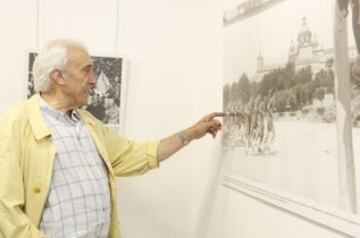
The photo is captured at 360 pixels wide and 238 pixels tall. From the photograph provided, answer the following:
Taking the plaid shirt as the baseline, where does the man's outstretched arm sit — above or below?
above

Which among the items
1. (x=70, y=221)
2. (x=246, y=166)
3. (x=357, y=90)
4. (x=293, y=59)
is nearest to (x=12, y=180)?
(x=70, y=221)

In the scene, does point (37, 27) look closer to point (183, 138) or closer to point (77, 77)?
point (77, 77)

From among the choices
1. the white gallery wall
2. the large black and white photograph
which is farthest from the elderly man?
the white gallery wall

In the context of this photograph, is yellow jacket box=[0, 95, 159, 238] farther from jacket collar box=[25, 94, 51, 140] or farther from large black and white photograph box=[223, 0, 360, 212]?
large black and white photograph box=[223, 0, 360, 212]

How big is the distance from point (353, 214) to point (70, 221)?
91 centimetres

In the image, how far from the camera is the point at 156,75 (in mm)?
2125

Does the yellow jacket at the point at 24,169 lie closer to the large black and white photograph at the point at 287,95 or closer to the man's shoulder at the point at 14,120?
the man's shoulder at the point at 14,120

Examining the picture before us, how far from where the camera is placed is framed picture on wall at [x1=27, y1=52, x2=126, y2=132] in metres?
2.03

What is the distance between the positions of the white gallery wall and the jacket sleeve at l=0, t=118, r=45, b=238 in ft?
1.99

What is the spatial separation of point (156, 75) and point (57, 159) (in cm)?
79

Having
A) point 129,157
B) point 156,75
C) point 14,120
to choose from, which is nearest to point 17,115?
point 14,120

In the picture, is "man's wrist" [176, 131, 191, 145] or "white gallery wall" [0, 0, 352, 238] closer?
A: "man's wrist" [176, 131, 191, 145]

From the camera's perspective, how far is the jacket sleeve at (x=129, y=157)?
71.5 inches

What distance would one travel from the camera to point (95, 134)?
169 centimetres
